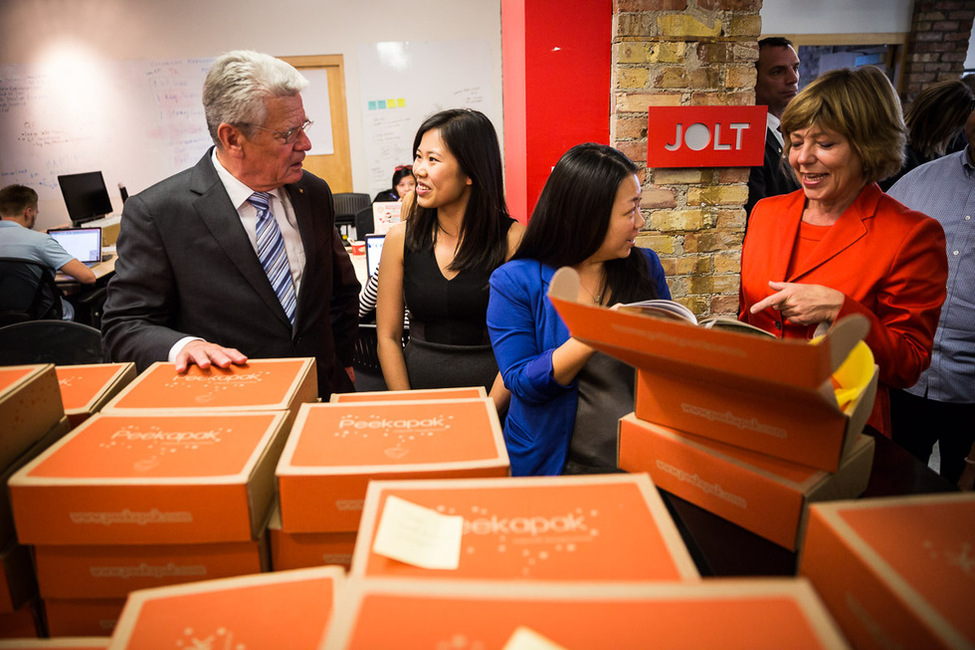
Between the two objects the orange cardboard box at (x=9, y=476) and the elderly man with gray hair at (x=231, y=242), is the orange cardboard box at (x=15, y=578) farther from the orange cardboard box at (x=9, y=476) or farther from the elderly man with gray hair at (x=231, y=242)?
the elderly man with gray hair at (x=231, y=242)

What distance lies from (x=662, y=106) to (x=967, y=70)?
272 inches

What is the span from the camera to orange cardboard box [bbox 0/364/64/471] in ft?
2.88

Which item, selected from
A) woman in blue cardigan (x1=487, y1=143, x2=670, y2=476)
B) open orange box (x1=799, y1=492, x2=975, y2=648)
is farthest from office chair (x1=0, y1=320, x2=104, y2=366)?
open orange box (x1=799, y1=492, x2=975, y2=648)

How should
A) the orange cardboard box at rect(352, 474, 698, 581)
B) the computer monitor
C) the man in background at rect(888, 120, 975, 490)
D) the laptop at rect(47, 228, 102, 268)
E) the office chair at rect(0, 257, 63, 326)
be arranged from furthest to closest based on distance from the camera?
1. the computer monitor
2. the laptop at rect(47, 228, 102, 268)
3. the office chair at rect(0, 257, 63, 326)
4. the man in background at rect(888, 120, 975, 490)
5. the orange cardboard box at rect(352, 474, 698, 581)

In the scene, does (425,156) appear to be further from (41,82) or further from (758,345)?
(41,82)

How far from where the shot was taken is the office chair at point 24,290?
3500 millimetres

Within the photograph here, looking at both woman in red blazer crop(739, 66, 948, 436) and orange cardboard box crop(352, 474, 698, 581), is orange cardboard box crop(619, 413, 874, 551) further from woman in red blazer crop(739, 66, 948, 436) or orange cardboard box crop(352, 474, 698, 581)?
woman in red blazer crop(739, 66, 948, 436)

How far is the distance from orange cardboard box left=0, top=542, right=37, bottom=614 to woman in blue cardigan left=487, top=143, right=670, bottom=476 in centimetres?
96

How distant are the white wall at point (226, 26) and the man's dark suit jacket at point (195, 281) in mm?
5187

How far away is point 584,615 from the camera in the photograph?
53 centimetres

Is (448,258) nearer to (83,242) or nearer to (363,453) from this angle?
(363,453)

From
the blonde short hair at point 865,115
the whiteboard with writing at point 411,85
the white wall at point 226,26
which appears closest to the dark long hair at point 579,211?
the blonde short hair at point 865,115

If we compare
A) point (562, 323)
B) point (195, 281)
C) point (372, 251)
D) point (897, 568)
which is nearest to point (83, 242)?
point (372, 251)

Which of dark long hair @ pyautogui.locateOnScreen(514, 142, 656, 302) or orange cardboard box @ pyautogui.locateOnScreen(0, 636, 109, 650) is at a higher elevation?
dark long hair @ pyautogui.locateOnScreen(514, 142, 656, 302)
